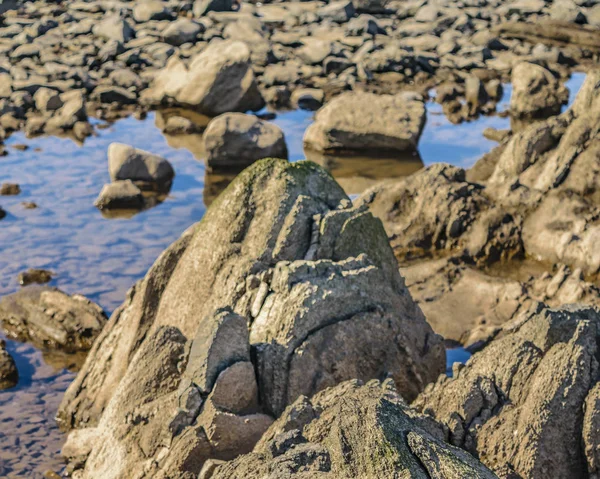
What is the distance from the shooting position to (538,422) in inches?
356

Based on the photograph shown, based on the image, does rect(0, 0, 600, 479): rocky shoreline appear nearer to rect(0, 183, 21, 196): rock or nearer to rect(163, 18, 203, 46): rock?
rect(0, 183, 21, 196): rock

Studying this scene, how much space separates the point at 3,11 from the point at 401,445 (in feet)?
154

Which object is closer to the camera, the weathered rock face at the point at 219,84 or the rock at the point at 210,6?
the weathered rock face at the point at 219,84

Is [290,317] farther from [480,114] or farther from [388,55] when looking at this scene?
[388,55]

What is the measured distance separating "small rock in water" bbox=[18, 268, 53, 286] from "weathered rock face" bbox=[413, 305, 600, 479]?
11.4 metres

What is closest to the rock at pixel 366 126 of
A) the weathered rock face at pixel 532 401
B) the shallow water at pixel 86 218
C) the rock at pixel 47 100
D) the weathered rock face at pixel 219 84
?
the shallow water at pixel 86 218

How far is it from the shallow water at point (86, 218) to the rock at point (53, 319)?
1.18 ft

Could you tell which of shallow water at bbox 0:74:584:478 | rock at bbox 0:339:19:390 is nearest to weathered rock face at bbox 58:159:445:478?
shallow water at bbox 0:74:584:478

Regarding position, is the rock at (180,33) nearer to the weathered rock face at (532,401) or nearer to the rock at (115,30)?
the rock at (115,30)

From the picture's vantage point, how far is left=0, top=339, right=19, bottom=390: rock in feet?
48.9

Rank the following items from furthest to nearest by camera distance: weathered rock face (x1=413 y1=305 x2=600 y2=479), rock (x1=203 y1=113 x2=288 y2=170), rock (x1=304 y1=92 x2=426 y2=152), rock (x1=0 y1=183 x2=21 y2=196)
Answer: rock (x1=304 y1=92 x2=426 y2=152) < rock (x1=203 y1=113 x2=288 y2=170) < rock (x1=0 y1=183 x2=21 y2=196) < weathered rock face (x1=413 y1=305 x2=600 y2=479)

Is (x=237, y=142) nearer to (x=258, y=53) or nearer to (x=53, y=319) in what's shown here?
(x=53, y=319)

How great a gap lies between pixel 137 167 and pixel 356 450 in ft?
62.6

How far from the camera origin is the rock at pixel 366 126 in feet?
91.0
